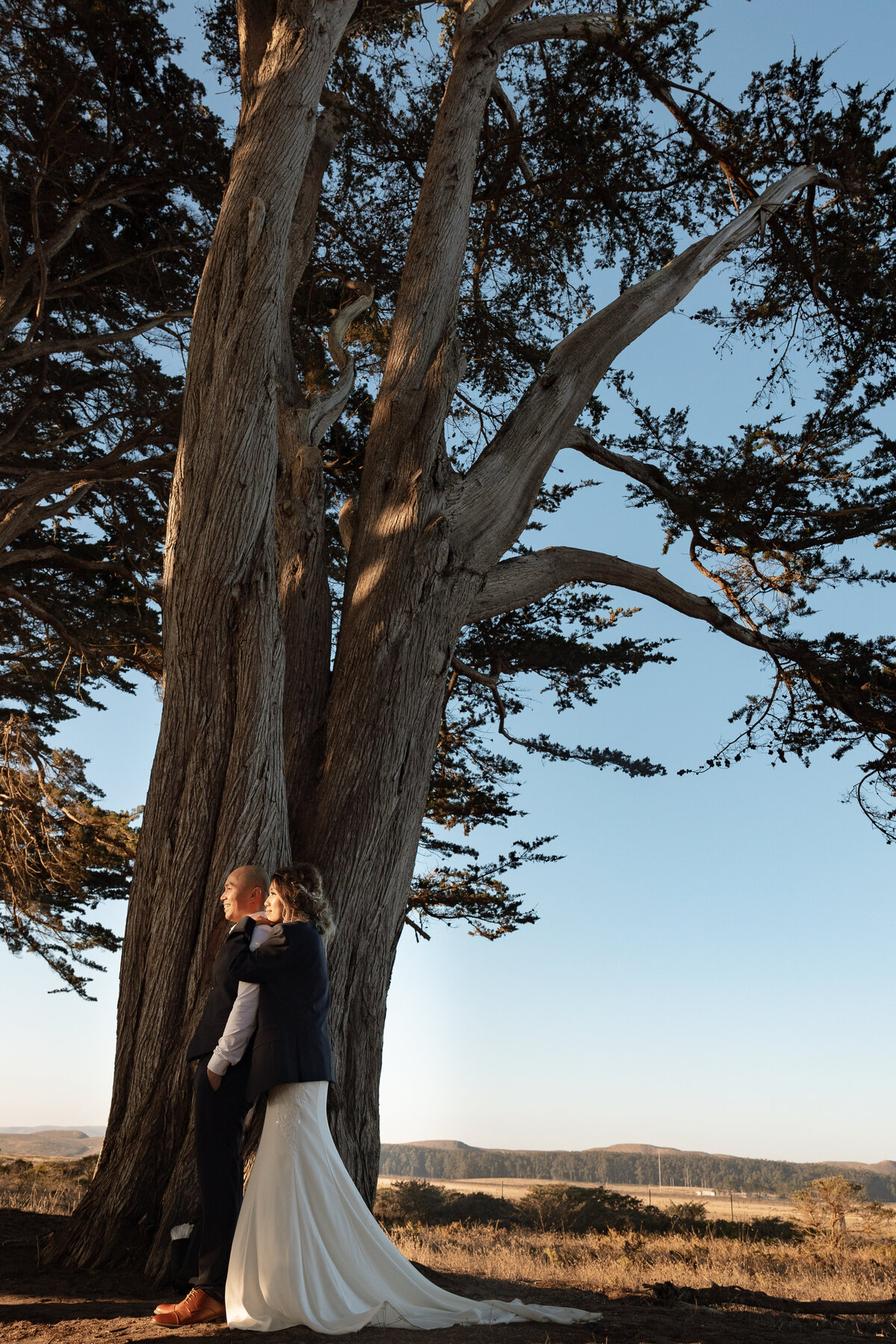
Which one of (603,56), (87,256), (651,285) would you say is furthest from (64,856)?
(603,56)

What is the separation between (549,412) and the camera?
6727 mm

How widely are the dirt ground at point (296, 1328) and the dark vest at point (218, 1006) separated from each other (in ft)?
3.04

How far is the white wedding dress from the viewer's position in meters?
3.46

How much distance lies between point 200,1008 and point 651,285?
5579 mm

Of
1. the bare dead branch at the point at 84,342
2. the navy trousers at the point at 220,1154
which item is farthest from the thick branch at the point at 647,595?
the bare dead branch at the point at 84,342

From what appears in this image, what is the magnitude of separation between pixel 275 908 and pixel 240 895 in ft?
0.96

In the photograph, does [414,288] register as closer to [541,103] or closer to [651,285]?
[651,285]

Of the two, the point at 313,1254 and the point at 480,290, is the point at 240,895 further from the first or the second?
the point at 480,290

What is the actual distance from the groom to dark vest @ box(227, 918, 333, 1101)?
0.22 ft

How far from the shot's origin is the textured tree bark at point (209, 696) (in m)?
4.44

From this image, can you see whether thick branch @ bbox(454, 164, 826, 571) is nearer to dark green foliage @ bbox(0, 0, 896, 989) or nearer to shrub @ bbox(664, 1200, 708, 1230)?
dark green foliage @ bbox(0, 0, 896, 989)

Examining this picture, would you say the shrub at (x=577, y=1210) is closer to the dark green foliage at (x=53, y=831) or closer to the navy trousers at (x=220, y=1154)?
the dark green foliage at (x=53, y=831)

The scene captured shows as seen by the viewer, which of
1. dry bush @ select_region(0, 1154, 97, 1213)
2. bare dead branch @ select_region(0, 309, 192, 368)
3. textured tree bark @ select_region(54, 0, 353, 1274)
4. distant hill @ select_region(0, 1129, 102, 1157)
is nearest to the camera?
textured tree bark @ select_region(54, 0, 353, 1274)

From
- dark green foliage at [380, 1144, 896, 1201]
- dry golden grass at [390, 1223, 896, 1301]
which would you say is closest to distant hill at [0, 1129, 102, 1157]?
dark green foliage at [380, 1144, 896, 1201]
